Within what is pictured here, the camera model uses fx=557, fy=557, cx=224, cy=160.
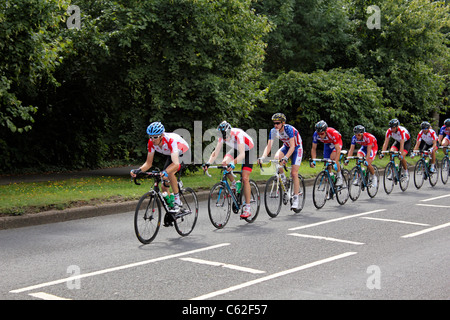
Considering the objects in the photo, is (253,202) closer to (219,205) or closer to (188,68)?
(219,205)

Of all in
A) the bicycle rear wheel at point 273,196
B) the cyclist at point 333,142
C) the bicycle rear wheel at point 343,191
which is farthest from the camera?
the bicycle rear wheel at point 343,191

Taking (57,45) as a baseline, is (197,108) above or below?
below

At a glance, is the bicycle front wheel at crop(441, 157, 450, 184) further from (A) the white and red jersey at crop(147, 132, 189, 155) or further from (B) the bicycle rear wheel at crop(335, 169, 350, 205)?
(A) the white and red jersey at crop(147, 132, 189, 155)

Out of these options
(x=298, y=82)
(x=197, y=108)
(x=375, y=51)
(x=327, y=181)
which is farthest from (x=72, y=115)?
(x=375, y=51)

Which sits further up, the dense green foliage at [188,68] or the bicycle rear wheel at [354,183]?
the dense green foliage at [188,68]

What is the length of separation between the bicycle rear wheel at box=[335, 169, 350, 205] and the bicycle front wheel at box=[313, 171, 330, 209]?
0.37 meters

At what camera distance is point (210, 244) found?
8.20 metres

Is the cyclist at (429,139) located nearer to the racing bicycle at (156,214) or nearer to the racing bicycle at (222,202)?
the racing bicycle at (222,202)

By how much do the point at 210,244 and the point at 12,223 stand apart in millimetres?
3550

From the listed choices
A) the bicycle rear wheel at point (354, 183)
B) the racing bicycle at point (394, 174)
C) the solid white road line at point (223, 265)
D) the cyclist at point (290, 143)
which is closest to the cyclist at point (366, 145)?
the bicycle rear wheel at point (354, 183)

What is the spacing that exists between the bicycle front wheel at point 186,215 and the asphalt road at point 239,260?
158 mm

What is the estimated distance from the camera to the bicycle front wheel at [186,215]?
8758 millimetres
